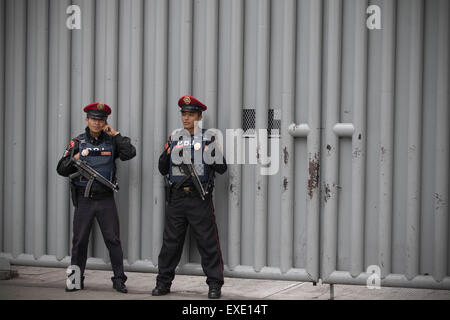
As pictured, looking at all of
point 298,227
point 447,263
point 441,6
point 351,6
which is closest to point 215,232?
point 298,227

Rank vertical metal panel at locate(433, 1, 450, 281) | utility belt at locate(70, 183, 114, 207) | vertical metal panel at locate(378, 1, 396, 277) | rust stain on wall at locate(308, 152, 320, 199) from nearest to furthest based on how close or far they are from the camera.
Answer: vertical metal panel at locate(433, 1, 450, 281) < vertical metal panel at locate(378, 1, 396, 277) < rust stain on wall at locate(308, 152, 320, 199) < utility belt at locate(70, 183, 114, 207)

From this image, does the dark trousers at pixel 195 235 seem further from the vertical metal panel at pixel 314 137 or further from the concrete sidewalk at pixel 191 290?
the vertical metal panel at pixel 314 137

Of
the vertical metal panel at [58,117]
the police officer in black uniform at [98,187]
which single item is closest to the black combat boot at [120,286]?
the police officer in black uniform at [98,187]

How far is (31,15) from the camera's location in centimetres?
666

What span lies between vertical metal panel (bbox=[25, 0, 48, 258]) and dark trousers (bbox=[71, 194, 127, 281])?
939mm

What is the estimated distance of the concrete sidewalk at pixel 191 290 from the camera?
217 inches

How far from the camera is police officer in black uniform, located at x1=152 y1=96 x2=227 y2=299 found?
5.59 metres

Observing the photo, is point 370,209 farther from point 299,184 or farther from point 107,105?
point 107,105

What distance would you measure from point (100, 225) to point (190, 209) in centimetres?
98

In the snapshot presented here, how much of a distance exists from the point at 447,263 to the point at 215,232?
→ 7.18ft

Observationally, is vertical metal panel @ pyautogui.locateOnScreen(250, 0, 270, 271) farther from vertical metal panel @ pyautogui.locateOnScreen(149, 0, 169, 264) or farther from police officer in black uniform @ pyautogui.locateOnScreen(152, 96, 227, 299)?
Answer: vertical metal panel @ pyautogui.locateOnScreen(149, 0, 169, 264)

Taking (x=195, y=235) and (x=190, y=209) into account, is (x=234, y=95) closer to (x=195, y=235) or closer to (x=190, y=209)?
(x=190, y=209)

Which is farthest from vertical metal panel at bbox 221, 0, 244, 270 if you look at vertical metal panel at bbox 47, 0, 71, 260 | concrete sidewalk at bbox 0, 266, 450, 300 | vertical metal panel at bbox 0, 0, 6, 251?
vertical metal panel at bbox 0, 0, 6, 251

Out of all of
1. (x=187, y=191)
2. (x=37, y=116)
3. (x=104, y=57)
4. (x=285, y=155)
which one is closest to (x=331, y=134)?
(x=285, y=155)
